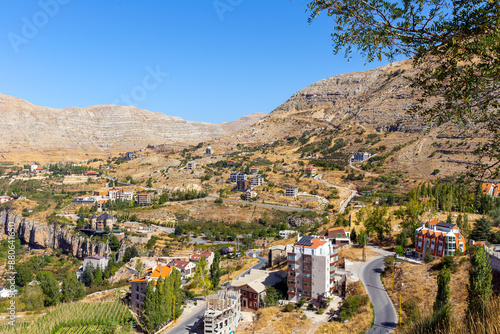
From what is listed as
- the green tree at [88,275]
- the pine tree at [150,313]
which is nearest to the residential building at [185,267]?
the green tree at [88,275]

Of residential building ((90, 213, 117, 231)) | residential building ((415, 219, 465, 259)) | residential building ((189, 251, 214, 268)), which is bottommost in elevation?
residential building ((189, 251, 214, 268))

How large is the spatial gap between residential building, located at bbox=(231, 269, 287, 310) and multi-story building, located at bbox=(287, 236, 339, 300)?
7.40ft

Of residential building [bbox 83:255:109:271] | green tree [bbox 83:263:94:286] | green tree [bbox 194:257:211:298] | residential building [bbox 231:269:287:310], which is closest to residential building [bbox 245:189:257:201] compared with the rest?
residential building [bbox 83:255:109:271]

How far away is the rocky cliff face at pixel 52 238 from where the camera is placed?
55.1 m

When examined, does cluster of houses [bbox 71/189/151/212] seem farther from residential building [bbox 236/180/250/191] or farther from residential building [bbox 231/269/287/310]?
residential building [bbox 231/269/287/310]

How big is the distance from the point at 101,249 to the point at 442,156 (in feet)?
224

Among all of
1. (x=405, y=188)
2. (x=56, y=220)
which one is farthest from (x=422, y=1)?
(x=56, y=220)

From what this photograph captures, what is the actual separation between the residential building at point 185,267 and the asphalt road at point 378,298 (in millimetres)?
19581

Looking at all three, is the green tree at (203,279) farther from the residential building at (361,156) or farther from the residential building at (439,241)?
the residential building at (361,156)

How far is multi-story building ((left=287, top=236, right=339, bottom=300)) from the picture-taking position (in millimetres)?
27125

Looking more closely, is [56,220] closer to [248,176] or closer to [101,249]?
[101,249]

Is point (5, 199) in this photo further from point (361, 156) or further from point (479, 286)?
point (479, 286)

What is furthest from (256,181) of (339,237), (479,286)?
(479,286)

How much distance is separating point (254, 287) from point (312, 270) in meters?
4.88
